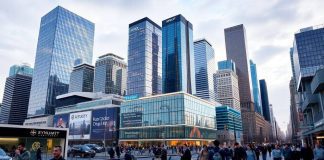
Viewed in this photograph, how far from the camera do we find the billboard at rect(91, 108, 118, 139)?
119m

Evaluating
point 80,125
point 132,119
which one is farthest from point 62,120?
point 132,119

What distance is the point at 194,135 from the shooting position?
9712 centimetres

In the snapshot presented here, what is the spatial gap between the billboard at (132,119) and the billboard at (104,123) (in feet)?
25.4

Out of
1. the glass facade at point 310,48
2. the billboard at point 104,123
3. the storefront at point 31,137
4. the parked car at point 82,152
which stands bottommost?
the parked car at point 82,152

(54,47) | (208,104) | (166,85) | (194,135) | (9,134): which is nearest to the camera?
(9,134)

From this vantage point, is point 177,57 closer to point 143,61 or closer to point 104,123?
point 143,61

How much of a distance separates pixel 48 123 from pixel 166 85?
85.1 metres

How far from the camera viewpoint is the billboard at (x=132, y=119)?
4218 inches

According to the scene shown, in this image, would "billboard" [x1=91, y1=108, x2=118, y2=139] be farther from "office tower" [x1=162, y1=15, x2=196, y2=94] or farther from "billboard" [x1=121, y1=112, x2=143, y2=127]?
"office tower" [x1=162, y1=15, x2=196, y2=94]

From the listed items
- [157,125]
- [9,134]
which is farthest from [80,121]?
[9,134]

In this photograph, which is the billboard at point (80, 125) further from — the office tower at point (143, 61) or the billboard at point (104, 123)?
the office tower at point (143, 61)

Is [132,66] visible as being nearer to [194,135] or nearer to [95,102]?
[95,102]

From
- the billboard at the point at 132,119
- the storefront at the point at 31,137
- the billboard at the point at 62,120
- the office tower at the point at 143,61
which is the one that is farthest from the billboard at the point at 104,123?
the storefront at the point at 31,137

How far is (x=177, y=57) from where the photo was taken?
515ft
